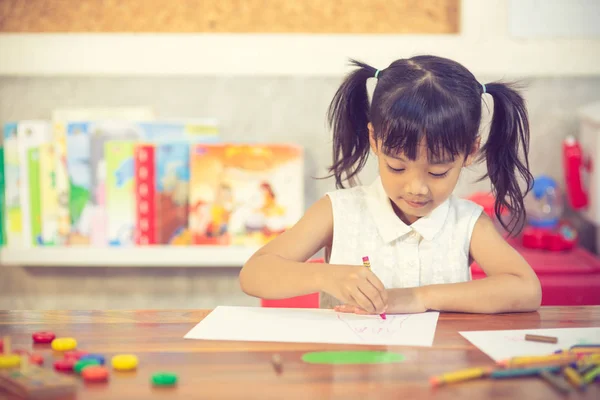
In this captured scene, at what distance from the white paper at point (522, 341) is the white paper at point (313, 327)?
0.06 m

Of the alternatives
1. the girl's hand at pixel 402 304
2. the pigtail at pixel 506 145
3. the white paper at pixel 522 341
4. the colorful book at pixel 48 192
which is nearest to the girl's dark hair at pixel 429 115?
the pigtail at pixel 506 145

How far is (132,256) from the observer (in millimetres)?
2285

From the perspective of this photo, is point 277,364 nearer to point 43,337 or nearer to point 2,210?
point 43,337

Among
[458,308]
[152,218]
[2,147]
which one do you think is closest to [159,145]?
[152,218]

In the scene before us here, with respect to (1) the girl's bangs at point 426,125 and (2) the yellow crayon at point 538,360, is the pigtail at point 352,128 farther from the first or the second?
(2) the yellow crayon at point 538,360

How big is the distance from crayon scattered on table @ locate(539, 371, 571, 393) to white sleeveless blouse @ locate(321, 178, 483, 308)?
1.99 ft

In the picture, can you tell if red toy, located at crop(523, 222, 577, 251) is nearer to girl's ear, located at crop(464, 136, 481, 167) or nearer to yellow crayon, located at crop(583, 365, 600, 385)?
girl's ear, located at crop(464, 136, 481, 167)

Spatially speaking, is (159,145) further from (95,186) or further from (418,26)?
(418,26)

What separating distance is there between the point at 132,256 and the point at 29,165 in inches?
16.1

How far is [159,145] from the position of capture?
225 cm

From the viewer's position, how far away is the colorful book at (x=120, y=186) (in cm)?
226

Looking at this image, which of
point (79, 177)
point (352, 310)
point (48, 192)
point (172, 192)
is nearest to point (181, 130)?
point (172, 192)

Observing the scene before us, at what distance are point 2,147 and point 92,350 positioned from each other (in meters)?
1.62

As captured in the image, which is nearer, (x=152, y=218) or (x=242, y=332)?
(x=242, y=332)
